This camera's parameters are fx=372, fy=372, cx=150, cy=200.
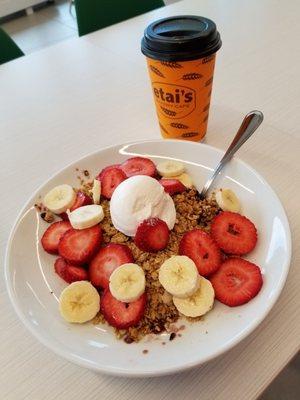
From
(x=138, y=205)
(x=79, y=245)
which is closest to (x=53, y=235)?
(x=79, y=245)

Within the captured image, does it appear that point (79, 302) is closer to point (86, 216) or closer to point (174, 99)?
point (86, 216)

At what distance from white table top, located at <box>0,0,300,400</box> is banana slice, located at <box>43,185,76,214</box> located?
145mm

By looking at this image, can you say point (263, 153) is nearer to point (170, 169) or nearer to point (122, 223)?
point (170, 169)

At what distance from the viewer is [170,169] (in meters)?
0.83

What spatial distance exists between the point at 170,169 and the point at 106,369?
45 centimetres

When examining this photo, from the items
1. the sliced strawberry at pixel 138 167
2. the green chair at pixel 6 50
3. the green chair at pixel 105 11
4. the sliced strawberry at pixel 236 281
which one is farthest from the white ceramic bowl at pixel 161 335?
the green chair at pixel 105 11

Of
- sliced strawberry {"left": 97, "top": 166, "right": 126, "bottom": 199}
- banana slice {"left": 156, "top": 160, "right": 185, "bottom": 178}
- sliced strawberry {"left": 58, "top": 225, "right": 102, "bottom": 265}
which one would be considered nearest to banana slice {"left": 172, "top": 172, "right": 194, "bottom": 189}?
banana slice {"left": 156, "top": 160, "right": 185, "bottom": 178}

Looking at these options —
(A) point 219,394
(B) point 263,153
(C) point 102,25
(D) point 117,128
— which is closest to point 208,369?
(A) point 219,394

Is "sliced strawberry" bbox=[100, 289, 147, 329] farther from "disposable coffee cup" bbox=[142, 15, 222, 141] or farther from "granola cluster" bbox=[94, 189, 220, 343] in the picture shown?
"disposable coffee cup" bbox=[142, 15, 222, 141]

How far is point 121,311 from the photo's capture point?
60cm

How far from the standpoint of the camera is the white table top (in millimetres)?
585

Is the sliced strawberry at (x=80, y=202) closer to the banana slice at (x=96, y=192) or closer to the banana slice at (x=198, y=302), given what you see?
the banana slice at (x=96, y=192)

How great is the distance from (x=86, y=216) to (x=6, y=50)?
113cm

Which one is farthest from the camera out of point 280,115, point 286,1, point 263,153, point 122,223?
point 286,1
